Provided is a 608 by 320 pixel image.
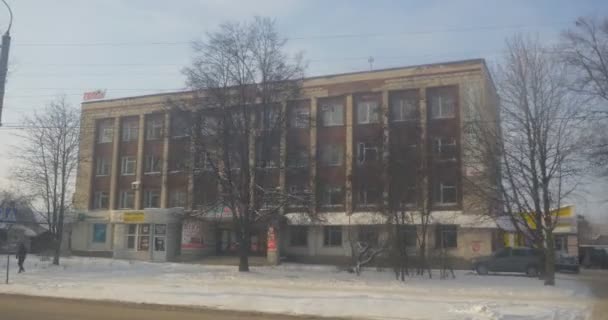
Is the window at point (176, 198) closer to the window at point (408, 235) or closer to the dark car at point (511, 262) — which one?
the window at point (408, 235)

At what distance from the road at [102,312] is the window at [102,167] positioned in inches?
1419

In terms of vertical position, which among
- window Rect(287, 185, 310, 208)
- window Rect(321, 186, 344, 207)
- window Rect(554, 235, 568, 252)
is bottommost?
window Rect(554, 235, 568, 252)

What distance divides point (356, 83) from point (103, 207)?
2566 centimetres

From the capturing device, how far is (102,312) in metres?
14.7

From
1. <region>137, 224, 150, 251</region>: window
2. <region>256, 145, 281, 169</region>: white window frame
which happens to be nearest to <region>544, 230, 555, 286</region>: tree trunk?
<region>256, 145, 281, 169</region>: white window frame

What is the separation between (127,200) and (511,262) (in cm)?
3316

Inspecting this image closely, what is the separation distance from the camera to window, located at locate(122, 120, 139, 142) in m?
51.2

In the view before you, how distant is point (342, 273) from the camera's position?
29438 millimetres

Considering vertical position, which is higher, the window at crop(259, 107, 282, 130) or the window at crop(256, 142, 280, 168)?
the window at crop(259, 107, 282, 130)

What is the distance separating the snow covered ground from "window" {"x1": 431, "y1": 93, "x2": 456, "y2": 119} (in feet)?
50.2

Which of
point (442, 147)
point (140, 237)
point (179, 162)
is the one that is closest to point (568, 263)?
point (442, 147)

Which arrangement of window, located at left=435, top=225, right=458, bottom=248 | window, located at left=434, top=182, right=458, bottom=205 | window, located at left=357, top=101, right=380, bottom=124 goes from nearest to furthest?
window, located at left=435, top=225, right=458, bottom=248 → window, located at left=434, top=182, right=458, bottom=205 → window, located at left=357, top=101, right=380, bottom=124

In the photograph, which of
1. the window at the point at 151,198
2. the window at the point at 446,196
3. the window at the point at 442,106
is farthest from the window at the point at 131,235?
the window at the point at 442,106

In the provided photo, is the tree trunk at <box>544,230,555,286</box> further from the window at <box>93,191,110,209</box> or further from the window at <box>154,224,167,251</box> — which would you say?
the window at <box>93,191,110,209</box>
